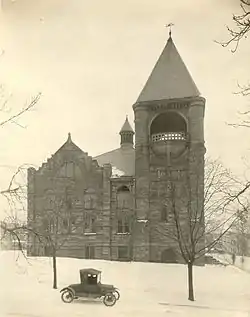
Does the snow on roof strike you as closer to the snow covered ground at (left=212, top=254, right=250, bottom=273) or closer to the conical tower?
the conical tower

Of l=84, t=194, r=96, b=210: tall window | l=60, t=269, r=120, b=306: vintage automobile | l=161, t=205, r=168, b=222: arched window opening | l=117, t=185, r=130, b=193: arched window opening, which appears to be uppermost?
l=117, t=185, r=130, b=193: arched window opening

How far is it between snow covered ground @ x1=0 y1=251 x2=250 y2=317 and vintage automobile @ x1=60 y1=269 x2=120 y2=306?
0.06ft

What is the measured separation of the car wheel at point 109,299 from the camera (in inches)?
84.1

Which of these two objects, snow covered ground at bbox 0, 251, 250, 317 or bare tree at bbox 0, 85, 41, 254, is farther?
bare tree at bbox 0, 85, 41, 254

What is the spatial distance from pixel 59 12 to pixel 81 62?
225 millimetres

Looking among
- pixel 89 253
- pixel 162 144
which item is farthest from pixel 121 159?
pixel 89 253

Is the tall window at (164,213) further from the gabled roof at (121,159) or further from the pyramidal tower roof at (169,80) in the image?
the pyramidal tower roof at (169,80)

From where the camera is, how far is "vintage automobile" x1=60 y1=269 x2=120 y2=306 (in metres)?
2.15

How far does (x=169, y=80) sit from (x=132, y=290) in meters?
0.82

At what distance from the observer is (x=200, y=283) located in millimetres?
2104

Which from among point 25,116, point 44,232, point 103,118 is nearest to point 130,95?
point 103,118

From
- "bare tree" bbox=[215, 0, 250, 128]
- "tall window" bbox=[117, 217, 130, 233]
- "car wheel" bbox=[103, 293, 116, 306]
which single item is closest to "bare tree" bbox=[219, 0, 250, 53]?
"bare tree" bbox=[215, 0, 250, 128]

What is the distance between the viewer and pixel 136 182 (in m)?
2.20

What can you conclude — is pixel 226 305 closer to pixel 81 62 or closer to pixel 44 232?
pixel 44 232
